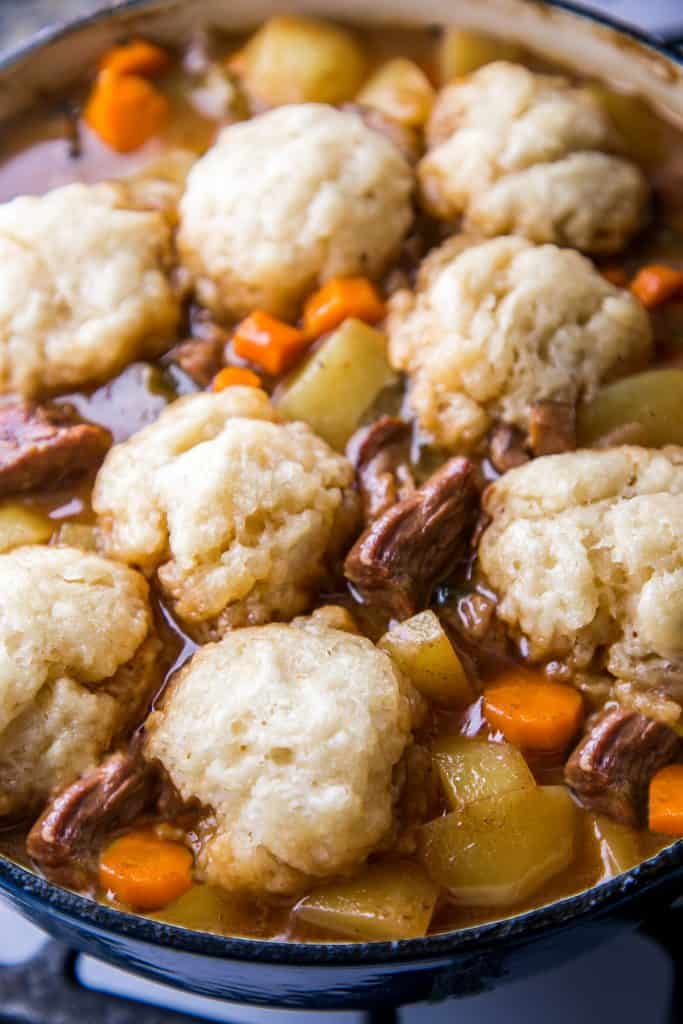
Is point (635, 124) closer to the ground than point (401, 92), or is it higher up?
closer to the ground

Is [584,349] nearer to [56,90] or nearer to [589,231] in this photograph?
[589,231]

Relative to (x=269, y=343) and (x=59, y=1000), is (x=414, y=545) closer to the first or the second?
(x=269, y=343)

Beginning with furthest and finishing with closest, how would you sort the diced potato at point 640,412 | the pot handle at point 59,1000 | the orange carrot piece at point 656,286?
the orange carrot piece at point 656,286 < the diced potato at point 640,412 < the pot handle at point 59,1000

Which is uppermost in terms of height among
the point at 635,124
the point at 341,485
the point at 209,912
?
the point at 635,124

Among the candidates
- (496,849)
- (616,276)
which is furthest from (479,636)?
(616,276)

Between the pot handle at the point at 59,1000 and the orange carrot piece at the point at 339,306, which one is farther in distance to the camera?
the orange carrot piece at the point at 339,306

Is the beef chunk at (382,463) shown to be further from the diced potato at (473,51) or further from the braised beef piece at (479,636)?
the diced potato at (473,51)

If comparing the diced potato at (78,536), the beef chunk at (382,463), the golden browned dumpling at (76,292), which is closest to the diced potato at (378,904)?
the beef chunk at (382,463)
